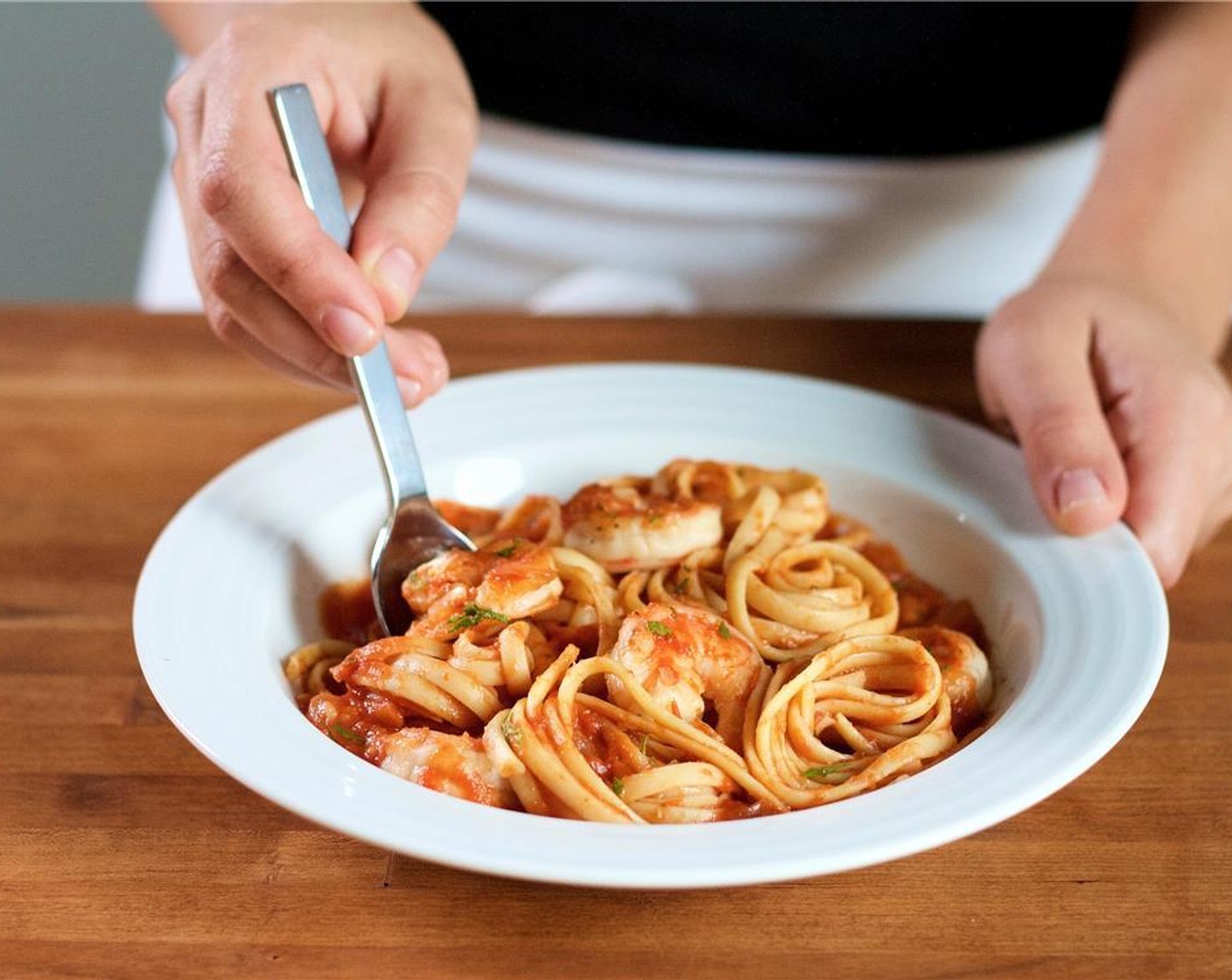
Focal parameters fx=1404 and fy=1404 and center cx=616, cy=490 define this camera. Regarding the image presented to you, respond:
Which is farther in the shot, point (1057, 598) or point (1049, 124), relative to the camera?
point (1049, 124)

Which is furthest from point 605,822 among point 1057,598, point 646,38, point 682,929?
point 646,38

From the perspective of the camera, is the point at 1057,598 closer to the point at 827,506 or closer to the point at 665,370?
the point at 827,506

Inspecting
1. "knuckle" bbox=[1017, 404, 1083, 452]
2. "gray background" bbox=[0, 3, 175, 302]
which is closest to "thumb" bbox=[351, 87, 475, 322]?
"knuckle" bbox=[1017, 404, 1083, 452]

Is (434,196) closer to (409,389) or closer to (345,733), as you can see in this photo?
(409,389)

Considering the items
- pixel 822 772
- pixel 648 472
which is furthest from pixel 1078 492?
pixel 648 472

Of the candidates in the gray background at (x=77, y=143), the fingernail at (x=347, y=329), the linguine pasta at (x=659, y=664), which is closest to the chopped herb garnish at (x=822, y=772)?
the linguine pasta at (x=659, y=664)
